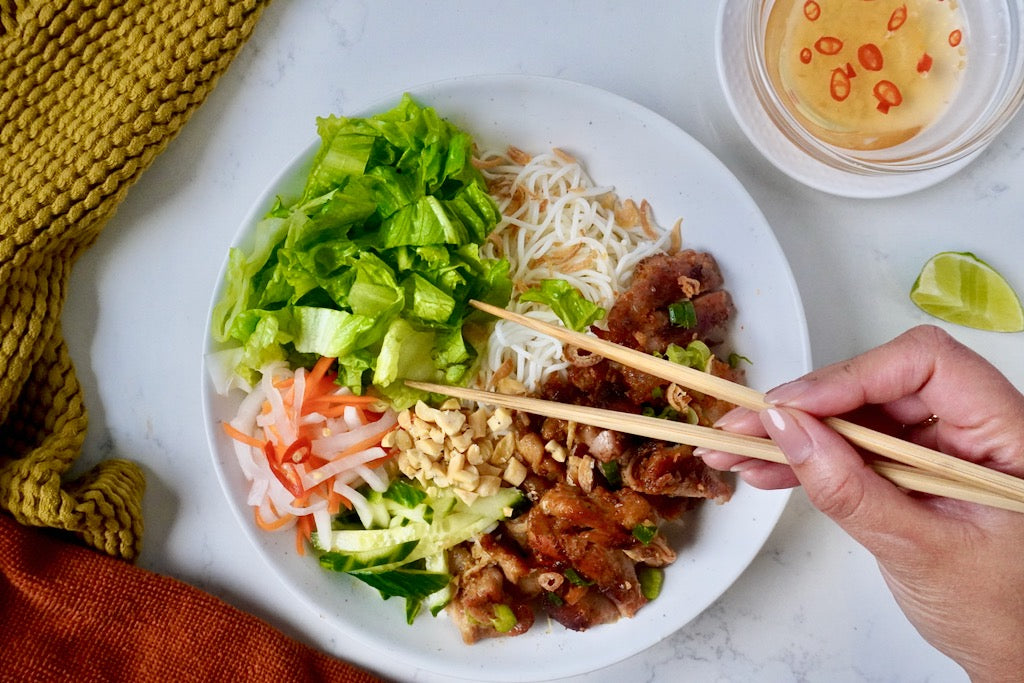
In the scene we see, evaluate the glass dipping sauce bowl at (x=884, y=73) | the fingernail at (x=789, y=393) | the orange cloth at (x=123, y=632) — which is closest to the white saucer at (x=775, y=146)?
the glass dipping sauce bowl at (x=884, y=73)

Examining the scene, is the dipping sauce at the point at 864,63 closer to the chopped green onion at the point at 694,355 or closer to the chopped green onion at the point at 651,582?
the chopped green onion at the point at 694,355

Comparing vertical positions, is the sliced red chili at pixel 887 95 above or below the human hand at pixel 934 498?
above

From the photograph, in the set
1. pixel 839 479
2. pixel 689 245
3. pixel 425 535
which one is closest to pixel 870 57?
pixel 689 245

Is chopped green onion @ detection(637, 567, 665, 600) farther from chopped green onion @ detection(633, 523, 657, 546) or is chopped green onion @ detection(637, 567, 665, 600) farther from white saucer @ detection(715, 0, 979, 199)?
white saucer @ detection(715, 0, 979, 199)

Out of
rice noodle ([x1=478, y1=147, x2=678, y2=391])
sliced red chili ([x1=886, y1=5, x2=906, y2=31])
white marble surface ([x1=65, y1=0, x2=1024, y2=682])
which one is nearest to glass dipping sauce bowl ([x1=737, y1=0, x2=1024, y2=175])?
sliced red chili ([x1=886, y1=5, x2=906, y2=31])

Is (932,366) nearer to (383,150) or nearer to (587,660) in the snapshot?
(587,660)
